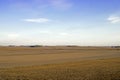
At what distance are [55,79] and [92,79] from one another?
3.07 metres

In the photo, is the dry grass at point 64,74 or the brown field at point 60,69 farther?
the brown field at point 60,69

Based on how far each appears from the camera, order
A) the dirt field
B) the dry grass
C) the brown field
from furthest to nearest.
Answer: the dirt field → the brown field → the dry grass

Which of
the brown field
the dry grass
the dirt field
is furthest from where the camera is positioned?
the dirt field

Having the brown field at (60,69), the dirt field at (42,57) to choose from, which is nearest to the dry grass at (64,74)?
the brown field at (60,69)

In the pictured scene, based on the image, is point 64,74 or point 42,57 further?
point 42,57

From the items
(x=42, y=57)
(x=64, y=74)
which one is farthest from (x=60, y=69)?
(x=42, y=57)

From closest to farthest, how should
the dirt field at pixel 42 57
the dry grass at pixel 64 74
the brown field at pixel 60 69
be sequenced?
the dry grass at pixel 64 74, the brown field at pixel 60 69, the dirt field at pixel 42 57

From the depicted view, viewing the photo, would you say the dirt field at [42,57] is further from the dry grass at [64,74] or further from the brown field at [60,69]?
the dry grass at [64,74]

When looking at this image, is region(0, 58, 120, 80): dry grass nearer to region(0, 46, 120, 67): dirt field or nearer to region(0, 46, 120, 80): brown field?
region(0, 46, 120, 80): brown field

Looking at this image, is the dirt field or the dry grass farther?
the dirt field

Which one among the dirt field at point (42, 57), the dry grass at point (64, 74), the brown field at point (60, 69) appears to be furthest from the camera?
the dirt field at point (42, 57)

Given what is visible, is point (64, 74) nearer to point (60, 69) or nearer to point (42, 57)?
point (60, 69)

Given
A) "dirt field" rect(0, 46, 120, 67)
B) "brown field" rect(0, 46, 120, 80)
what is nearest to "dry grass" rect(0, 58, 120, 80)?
"brown field" rect(0, 46, 120, 80)

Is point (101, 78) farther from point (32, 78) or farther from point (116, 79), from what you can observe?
point (32, 78)
